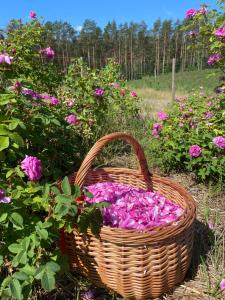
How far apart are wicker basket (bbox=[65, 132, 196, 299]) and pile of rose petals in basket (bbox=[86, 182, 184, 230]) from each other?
0.40 ft

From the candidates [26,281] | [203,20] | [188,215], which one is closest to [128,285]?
[188,215]

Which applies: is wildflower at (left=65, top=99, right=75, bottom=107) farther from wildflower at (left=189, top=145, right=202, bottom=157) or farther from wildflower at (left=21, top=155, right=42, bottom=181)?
wildflower at (left=21, top=155, right=42, bottom=181)

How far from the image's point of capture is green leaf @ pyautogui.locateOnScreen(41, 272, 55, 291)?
1.16 m

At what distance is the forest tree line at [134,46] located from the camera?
29453 millimetres

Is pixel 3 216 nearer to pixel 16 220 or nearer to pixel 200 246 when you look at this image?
pixel 16 220

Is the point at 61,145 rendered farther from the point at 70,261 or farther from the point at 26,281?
the point at 26,281

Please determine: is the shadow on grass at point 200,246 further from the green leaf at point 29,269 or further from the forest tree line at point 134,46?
the forest tree line at point 134,46

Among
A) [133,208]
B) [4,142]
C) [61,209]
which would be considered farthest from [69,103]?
[61,209]

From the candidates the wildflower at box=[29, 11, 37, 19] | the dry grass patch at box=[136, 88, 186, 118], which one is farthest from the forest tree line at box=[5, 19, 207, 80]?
the wildflower at box=[29, 11, 37, 19]

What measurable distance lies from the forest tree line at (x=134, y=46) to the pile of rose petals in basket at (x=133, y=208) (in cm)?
2682

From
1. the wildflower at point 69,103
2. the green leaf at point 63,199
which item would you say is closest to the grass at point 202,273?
the green leaf at point 63,199

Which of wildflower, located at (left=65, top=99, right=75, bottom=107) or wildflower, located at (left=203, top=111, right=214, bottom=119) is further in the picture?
wildflower, located at (left=65, top=99, right=75, bottom=107)

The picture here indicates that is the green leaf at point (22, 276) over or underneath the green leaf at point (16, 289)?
over

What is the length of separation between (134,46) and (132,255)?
32.8 m
